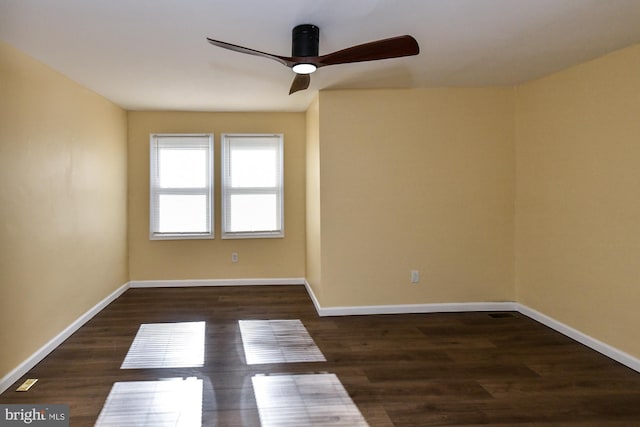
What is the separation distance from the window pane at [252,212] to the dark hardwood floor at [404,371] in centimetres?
144

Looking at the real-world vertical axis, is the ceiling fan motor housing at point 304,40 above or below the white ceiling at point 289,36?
below

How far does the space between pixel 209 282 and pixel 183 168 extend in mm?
1539

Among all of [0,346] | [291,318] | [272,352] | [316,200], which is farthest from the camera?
[316,200]

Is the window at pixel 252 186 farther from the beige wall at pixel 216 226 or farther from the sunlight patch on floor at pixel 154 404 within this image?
the sunlight patch on floor at pixel 154 404

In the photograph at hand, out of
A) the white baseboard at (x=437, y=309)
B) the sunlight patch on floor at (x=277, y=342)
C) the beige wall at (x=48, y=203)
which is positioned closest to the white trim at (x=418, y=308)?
the white baseboard at (x=437, y=309)

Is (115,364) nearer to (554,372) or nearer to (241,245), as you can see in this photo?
(241,245)

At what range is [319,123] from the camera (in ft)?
13.7

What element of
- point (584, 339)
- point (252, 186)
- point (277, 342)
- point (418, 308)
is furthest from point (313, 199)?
point (584, 339)

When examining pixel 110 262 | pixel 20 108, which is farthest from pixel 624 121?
pixel 110 262

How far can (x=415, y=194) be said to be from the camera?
4273 mm

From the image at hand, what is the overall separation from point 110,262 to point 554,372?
4.50 m

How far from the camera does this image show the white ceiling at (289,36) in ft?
→ 7.60

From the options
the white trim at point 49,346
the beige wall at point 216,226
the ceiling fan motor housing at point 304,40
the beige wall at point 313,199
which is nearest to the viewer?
the ceiling fan motor housing at point 304,40

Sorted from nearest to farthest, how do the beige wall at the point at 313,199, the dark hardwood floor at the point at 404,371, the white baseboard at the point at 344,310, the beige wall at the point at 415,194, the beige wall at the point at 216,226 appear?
the dark hardwood floor at the point at 404,371 → the white baseboard at the point at 344,310 → the beige wall at the point at 415,194 → the beige wall at the point at 313,199 → the beige wall at the point at 216,226
